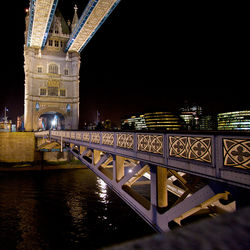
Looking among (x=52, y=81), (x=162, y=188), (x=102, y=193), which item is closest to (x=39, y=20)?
(x=52, y=81)

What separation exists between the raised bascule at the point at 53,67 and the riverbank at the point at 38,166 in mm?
10783

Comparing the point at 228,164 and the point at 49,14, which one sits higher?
the point at 49,14

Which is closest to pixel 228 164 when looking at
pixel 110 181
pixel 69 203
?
pixel 110 181

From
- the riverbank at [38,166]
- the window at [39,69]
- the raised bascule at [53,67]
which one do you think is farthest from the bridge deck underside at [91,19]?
the riverbank at [38,166]

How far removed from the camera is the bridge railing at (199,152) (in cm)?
325

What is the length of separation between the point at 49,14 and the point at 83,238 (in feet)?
125

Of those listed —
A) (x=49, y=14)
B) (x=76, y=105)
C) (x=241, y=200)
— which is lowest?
(x=241, y=200)

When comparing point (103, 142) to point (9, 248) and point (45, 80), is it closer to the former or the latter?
point (9, 248)

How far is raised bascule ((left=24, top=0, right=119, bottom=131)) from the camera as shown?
4014 centimetres

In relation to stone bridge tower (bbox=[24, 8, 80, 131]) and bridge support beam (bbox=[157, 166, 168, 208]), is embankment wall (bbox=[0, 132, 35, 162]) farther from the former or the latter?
A: bridge support beam (bbox=[157, 166, 168, 208])

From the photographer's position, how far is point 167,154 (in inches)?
190

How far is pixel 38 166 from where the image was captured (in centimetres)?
3500

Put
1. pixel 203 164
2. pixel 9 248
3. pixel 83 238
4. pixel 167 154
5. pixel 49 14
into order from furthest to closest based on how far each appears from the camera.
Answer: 1. pixel 49 14
2. pixel 83 238
3. pixel 9 248
4. pixel 167 154
5. pixel 203 164

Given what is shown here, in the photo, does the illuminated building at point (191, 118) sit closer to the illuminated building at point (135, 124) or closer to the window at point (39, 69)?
the illuminated building at point (135, 124)
